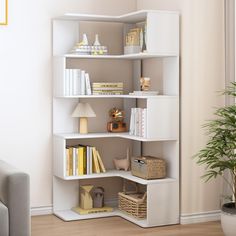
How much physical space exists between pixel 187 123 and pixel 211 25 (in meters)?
0.89

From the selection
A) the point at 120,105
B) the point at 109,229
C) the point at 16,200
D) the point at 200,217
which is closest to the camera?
the point at 16,200

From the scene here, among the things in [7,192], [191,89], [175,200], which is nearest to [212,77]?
[191,89]

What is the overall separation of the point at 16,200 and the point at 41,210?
133 centimetres

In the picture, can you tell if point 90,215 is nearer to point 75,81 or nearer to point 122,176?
point 122,176

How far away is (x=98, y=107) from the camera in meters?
5.84

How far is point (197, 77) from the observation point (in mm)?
5211

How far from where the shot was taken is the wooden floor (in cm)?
493

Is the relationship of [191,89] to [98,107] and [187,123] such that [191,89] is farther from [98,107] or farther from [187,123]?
[98,107]

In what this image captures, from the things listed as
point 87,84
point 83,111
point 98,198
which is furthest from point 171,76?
point 98,198

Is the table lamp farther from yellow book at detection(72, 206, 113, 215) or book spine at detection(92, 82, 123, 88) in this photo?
yellow book at detection(72, 206, 113, 215)

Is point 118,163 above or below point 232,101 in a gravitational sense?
below

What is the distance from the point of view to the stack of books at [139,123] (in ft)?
16.9

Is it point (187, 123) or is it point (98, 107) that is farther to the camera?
point (98, 107)

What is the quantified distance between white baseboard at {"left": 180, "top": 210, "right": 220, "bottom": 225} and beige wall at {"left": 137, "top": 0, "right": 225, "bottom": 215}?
37 mm
